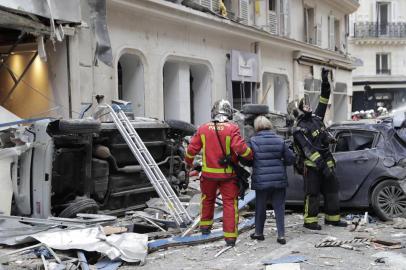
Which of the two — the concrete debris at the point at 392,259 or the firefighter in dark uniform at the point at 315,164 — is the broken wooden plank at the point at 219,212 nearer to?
the firefighter in dark uniform at the point at 315,164

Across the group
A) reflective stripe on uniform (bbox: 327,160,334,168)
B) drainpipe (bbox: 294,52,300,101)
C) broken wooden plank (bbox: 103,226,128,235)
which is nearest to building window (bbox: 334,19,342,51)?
drainpipe (bbox: 294,52,300,101)

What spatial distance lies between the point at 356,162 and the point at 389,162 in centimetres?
48

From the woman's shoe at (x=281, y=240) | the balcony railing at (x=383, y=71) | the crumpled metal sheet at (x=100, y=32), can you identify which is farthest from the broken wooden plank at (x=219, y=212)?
the balcony railing at (x=383, y=71)

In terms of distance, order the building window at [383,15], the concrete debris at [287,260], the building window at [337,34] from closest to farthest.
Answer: the concrete debris at [287,260] → the building window at [337,34] → the building window at [383,15]

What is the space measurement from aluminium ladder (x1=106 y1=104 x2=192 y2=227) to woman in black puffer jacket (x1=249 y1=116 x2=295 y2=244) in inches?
46.8

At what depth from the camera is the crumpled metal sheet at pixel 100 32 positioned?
11672 mm

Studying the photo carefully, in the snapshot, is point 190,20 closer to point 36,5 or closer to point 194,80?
point 194,80

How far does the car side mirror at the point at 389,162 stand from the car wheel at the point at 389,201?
0.81 ft

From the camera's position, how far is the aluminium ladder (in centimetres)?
788

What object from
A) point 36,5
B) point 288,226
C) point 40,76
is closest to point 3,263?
point 288,226

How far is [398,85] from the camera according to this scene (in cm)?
3922

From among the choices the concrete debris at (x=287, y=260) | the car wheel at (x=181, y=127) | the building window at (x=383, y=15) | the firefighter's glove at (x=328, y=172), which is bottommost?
the concrete debris at (x=287, y=260)

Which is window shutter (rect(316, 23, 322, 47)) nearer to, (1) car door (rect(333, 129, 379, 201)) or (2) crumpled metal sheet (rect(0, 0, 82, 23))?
(2) crumpled metal sheet (rect(0, 0, 82, 23))

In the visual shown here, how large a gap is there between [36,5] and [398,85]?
3440cm
